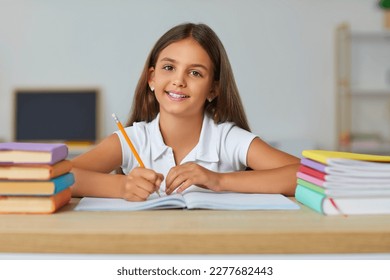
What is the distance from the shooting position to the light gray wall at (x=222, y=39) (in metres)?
4.39

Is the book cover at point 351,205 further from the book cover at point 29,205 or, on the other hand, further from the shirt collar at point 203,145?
the shirt collar at point 203,145

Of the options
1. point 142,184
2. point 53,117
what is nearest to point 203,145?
point 142,184

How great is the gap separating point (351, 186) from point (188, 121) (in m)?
0.76

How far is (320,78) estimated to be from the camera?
4.55m

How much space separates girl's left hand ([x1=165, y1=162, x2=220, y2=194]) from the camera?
1.13 meters

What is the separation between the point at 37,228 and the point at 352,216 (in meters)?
0.47

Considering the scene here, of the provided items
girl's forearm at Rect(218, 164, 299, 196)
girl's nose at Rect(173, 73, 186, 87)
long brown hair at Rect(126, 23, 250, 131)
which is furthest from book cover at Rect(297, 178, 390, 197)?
long brown hair at Rect(126, 23, 250, 131)

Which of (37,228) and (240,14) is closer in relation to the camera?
(37,228)

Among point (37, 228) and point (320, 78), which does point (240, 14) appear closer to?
point (320, 78)

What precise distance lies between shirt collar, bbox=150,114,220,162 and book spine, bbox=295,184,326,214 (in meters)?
0.57

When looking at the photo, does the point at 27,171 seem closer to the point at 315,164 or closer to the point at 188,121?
the point at 315,164

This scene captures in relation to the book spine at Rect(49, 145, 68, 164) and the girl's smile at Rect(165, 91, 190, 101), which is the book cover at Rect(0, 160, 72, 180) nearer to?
the book spine at Rect(49, 145, 68, 164)
